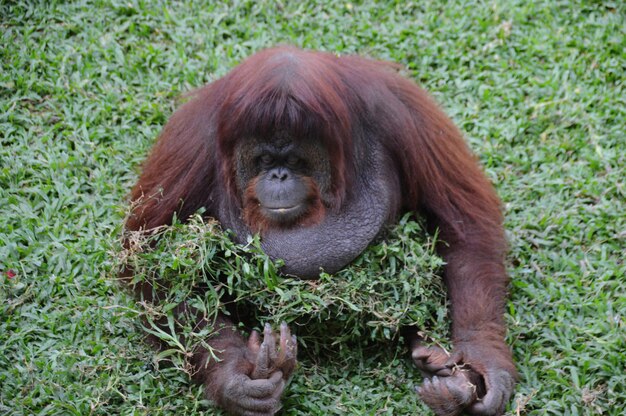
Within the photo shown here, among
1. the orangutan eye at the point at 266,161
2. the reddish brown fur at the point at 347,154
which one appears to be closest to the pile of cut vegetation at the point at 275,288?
the reddish brown fur at the point at 347,154

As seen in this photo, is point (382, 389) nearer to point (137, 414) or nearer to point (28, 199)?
point (137, 414)

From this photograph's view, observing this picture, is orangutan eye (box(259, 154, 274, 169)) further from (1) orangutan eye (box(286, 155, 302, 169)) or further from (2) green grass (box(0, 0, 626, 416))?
(2) green grass (box(0, 0, 626, 416))

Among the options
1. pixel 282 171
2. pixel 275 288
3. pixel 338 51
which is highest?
pixel 338 51

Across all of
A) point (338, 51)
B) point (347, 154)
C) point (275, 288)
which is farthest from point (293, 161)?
point (338, 51)

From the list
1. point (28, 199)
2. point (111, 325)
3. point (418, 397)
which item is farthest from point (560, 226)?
point (28, 199)

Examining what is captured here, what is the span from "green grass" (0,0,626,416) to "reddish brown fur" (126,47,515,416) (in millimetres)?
Answer: 261

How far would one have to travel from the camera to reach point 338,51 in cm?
547

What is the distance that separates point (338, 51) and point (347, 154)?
169 cm

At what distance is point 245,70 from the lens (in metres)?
3.84

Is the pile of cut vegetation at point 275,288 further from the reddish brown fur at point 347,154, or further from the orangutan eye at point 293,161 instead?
the orangutan eye at point 293,161

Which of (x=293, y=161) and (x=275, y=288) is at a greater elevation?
(x=293, y=161)

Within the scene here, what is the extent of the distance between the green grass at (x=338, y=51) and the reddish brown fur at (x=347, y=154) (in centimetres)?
26

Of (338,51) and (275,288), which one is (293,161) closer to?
(275,288)

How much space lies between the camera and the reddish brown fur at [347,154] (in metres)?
3.72
